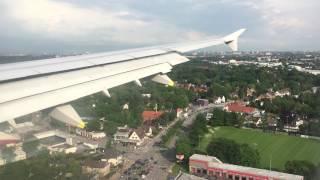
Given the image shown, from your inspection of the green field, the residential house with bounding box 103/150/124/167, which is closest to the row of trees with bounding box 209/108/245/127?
the green field

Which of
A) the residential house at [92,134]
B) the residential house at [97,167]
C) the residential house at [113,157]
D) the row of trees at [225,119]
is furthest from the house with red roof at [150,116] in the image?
the residential house at [97,167]

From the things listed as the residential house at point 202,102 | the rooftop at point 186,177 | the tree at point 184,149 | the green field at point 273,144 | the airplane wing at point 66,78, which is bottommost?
the green field at point 273,144

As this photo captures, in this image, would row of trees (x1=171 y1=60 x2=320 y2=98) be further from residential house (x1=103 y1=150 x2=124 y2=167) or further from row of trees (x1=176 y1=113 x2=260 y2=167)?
residential house (x1=103 y1=150 x2=124 y2=167)

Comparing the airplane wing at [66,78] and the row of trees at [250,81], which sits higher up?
the airplane wing at [66,78]

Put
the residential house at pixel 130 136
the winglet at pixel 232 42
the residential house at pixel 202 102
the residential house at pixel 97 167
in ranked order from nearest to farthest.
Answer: the winglet at pixel 232 42, the residential house at pixel 97 167, the residential house at pixel 130 136, the residential house at pixel 202 102

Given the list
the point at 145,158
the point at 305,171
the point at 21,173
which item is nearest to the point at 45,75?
the point at 21,173

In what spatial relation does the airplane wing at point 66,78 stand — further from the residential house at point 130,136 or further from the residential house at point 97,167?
the residential house at point 130,136
